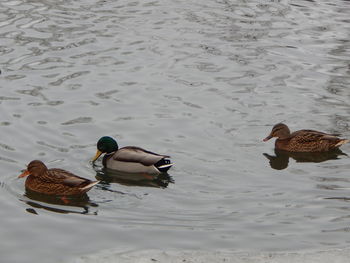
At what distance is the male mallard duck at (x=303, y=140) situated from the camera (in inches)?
579

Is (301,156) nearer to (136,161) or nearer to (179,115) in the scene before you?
(179,115)

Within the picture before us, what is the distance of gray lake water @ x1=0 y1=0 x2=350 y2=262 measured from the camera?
35.8 feet

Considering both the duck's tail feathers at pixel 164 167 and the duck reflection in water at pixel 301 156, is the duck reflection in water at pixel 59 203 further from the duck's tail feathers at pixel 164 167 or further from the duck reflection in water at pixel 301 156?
the duck reflection in water at pixel 301 156

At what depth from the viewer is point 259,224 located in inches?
437

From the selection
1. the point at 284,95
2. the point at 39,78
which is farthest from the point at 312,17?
the point at 39,78

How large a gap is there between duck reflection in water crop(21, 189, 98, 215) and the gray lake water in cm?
5

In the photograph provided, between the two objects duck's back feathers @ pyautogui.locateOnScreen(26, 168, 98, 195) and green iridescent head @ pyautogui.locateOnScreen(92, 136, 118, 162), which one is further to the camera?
green iridescent head @ pyautogui.locateOnScreen(92, 136, 118, 162)

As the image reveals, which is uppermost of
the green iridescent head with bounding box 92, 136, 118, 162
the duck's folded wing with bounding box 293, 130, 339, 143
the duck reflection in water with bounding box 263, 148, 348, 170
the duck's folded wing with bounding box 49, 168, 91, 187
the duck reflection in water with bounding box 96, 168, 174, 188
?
the duck's folded wing with bounding box 49, 168, 91, 187

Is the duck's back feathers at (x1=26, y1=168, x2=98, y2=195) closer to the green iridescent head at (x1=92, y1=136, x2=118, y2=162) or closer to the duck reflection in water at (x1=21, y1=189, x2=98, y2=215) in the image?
the duck reflection in water at (x1=21, y1=189, x2=98, y2=215)

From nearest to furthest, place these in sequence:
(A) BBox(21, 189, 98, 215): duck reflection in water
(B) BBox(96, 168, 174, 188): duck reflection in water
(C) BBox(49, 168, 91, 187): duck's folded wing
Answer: (A) BBox(21, 189, 98, 215): duck reflection in water
(C) BBox(49, 168, 91, 187): duck's folded wing
(B) BBox(96, 168, 174, 188): duck reflection in water

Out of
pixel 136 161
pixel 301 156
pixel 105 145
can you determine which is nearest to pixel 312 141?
pixel 301 156

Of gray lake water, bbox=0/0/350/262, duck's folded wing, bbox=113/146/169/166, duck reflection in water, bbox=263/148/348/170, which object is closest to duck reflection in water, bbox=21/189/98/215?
gray lake water, bbox=0/0/350/262

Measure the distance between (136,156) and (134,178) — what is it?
1.21ft

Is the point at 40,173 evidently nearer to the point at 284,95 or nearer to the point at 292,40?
the point at 284,95
